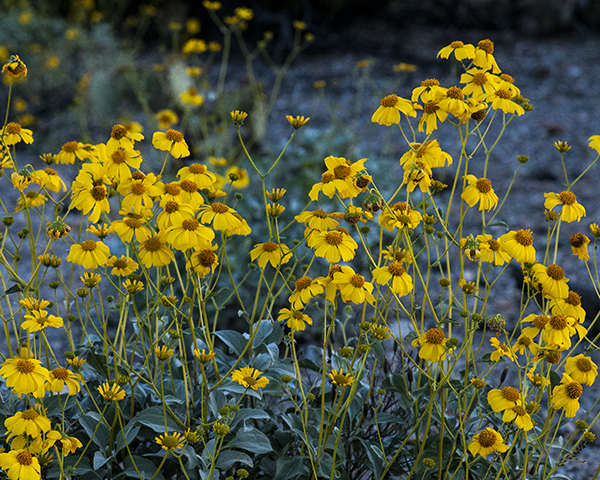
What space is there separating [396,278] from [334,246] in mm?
127

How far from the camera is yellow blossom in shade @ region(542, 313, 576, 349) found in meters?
1.04

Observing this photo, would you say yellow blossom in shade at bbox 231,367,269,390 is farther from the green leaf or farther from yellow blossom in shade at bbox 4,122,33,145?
yellow blossom in shade at bbox 4,122,33,145

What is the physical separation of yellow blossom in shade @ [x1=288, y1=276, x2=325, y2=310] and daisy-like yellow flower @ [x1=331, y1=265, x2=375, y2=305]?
0.07m

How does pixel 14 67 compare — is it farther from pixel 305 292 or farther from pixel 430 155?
pixel 430 155

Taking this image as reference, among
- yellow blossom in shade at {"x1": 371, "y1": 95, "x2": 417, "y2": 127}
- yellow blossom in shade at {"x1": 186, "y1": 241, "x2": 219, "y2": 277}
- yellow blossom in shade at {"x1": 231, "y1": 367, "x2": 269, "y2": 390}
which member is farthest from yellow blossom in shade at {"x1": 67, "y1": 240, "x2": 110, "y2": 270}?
yellow blossom in shade at {"x1": 371, "y1": 95, "x2": 417, "y2": 127}

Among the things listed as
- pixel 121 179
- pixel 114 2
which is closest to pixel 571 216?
pixel 121 179

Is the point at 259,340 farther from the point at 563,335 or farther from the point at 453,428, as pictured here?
the point at 563,335

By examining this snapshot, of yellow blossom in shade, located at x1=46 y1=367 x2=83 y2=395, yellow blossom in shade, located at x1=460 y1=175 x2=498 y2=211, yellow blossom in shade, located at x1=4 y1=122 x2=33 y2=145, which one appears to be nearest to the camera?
yellow blossom in shade, located at x1=46 y1=367 x2=83 y2=395

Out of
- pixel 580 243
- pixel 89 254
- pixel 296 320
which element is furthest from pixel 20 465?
pixel 580 243

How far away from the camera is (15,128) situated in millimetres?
1278

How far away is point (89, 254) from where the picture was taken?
1083mm

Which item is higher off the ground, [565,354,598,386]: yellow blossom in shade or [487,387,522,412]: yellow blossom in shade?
[565,354,598,386]: yellow blossom in shade

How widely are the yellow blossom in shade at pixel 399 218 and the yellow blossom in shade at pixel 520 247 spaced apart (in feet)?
0.56

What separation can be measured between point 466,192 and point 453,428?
1.90 feet
